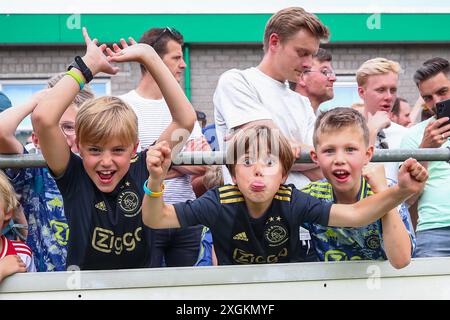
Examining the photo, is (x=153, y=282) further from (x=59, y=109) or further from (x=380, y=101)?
(x=380, y=101)

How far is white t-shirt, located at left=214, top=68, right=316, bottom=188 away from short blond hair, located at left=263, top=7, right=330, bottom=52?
218 mm

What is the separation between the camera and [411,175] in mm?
2355

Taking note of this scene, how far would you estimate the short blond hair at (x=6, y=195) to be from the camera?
2615 mm

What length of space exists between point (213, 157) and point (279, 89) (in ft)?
2.61

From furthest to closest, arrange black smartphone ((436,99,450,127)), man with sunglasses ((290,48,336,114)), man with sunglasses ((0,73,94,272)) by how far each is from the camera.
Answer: man with sunglasses ((290,48,336,114))
black smartphone ((436,99,450,127))
man with sunglasses ((0,73,94,272))

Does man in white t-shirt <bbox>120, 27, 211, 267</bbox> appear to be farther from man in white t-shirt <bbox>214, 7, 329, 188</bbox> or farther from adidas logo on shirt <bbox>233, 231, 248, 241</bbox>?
adidas logo on shirt <bbox>233, 231, 248, 241</bbox>

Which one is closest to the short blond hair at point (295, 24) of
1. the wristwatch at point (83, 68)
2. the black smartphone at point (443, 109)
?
the black smartphone at point (443, 109)

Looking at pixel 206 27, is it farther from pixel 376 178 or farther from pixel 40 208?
pixel 376 178

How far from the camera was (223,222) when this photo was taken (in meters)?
2.56

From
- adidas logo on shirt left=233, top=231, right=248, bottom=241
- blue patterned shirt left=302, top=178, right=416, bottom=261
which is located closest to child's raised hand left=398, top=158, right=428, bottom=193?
blue patterned shirt left=302, top=178, right=416, bottom=261

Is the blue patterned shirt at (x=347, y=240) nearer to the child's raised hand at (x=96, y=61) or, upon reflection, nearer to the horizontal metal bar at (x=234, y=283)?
the horizontal metal bar at (x=234, y=283)

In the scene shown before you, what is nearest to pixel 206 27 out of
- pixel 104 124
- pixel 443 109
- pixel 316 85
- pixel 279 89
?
pixel 316 85

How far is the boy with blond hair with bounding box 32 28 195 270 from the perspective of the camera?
8.31 ft
